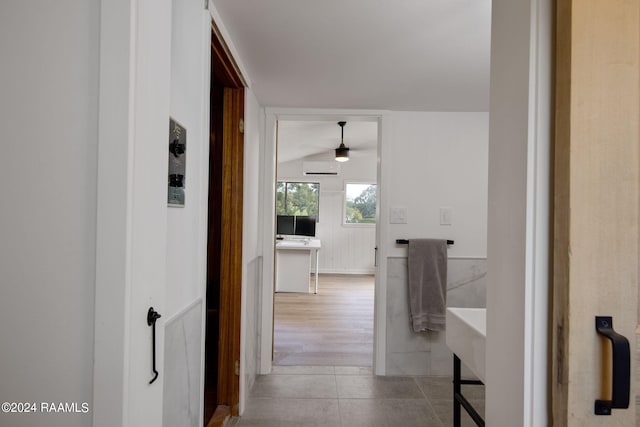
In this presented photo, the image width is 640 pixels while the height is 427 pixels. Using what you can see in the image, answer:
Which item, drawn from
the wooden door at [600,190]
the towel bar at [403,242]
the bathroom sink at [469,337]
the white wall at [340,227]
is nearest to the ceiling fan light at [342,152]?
the white wall at [340,227]

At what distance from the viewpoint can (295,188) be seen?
685 cm

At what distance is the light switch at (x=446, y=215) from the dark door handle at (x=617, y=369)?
7.06ft

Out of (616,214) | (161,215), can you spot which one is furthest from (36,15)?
(616,214)

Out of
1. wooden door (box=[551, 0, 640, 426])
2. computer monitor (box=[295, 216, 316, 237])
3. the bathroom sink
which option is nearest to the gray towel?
the bathroom sink

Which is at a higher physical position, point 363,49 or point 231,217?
point 363,49

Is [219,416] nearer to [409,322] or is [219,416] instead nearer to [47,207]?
[409,322]

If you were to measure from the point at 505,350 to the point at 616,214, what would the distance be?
0.36m

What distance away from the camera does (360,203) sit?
6871 millimetres

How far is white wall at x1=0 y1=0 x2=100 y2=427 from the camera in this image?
2.11ft

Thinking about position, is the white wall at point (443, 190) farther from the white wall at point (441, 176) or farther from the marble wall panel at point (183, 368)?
the marble wall panel at point (183, 368)

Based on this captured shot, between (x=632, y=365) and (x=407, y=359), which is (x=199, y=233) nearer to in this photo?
(x=632, y=365)

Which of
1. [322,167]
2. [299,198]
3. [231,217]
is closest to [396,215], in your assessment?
[231,217]

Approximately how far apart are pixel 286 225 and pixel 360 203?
5.62 ft

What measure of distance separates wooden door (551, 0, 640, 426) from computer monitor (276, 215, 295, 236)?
18.1 feet
